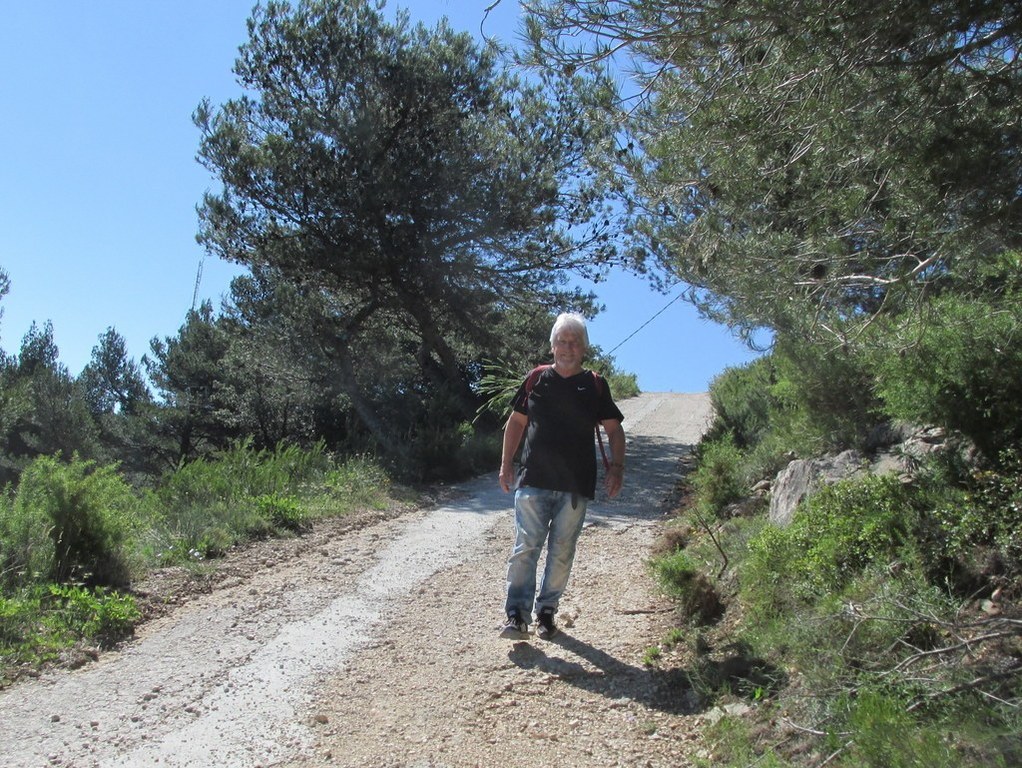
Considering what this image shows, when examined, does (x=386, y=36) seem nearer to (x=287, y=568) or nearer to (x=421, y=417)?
(x=421, y=417)

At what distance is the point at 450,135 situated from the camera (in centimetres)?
1769

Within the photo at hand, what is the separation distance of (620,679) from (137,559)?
4251mm

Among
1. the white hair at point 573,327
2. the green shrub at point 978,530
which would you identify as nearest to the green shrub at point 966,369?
the green shrub at point 978,530

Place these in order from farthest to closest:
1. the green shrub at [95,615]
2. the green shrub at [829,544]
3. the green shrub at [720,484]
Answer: the green shrub at [720,484] < the green shrub at [95,615] < the green shrub at [829,544]

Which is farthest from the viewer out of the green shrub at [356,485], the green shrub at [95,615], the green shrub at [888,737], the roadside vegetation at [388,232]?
the roadside vegetation at [388,232]

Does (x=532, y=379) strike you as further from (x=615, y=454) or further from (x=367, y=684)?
(x=367, y=684)

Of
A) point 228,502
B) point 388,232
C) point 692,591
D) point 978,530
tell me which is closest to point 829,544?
point 978,530

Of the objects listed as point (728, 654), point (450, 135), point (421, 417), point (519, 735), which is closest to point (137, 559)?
point (519, 735)

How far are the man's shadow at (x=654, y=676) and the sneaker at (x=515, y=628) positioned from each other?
0.07 m

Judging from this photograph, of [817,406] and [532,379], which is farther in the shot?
[817,406]

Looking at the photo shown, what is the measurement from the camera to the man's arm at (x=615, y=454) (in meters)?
5.40

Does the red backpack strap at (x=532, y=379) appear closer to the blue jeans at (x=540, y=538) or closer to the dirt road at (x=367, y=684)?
the blue jeans at (x=540, y=538)

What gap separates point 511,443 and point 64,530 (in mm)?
3643

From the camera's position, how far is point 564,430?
5352 millimetres
